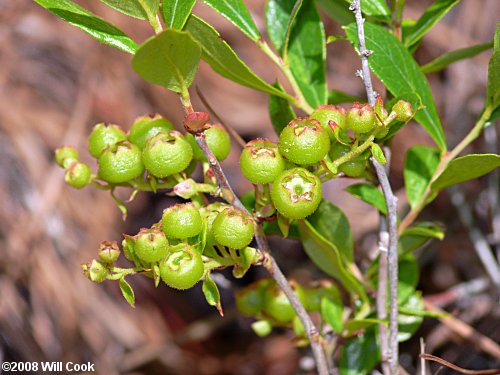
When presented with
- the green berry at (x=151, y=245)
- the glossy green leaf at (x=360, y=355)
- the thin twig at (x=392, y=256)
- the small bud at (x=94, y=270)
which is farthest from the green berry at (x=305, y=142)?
the glossy green leaf at (x=360, y=355)

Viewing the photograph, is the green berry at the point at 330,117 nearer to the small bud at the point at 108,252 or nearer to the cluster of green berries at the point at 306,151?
the cluster of green berries at the point at 306,151

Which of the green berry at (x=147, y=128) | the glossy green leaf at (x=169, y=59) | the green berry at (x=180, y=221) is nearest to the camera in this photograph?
the glossy green leaf at (x=169, y=59)

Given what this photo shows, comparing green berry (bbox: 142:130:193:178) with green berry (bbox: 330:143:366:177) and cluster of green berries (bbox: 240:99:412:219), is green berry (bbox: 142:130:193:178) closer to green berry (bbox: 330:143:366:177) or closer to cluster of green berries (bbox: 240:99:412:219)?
cluster of green berries (bbox: 240:99:412:219)

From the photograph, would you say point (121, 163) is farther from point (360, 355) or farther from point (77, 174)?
point (360, 355)

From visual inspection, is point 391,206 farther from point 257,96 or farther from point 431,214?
point 257,96

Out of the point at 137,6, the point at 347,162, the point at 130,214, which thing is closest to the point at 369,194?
the point at 347,162

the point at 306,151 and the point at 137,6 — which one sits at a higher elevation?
the point at 137,6

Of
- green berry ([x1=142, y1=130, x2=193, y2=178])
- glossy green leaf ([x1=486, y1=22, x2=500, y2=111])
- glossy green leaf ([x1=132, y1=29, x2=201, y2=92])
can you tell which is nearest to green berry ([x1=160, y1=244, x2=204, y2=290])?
green berry ([x1=142, y1=130, x2=193, y2=178])
